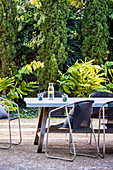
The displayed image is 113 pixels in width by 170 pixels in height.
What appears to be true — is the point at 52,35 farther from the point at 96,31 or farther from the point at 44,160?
the point at 44,160

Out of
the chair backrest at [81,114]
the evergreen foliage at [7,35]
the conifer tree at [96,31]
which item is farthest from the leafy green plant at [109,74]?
the chair backrest at [81,114]

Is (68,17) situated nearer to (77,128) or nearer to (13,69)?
(13,69)

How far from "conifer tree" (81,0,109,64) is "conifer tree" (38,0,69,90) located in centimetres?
68

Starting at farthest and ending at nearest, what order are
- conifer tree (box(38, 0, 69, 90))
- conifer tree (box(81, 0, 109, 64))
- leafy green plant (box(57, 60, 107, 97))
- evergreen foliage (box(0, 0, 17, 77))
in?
conifer tree (box(81, 0, 109, 64))
conifer tree (box(38, 0, 69, 90))
evergreen foliage (box(0, 0, 17, 77))
leafy green plant (box(57, 60, 107, 97))

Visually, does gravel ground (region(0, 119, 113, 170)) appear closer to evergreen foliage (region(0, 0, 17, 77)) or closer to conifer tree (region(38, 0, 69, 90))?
conifer tree (region(38, 0, 69, 90))

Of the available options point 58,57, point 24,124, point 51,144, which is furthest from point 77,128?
point 58,57

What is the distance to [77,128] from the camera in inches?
130

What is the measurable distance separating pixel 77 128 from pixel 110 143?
3.67ft

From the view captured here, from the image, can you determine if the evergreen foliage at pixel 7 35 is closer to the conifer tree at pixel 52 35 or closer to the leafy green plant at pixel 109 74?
the conifer tree at pixel 52 35

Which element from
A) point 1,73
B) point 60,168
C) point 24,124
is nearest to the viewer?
point 60,168

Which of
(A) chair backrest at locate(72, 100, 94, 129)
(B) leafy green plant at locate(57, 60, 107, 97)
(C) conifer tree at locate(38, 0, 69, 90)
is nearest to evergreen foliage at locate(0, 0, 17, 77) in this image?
(C) conifer tree at locate(38, 0, 69, 90)

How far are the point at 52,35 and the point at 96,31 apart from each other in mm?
1275

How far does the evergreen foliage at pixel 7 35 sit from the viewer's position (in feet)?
23.9

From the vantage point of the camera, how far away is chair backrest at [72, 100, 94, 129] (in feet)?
10.7
